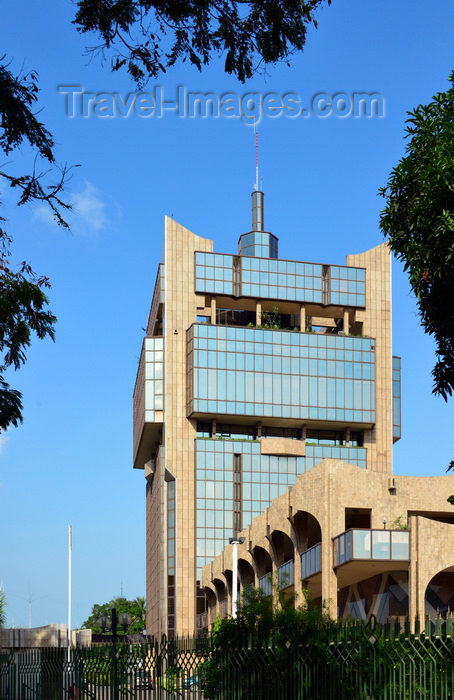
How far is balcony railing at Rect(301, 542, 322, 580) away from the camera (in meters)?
54.4

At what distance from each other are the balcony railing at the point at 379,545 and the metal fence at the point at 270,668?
1193 inches

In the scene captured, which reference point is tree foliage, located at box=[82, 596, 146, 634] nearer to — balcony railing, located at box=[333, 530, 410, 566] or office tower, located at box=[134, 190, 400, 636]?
office tower, located at box=[134, 190, 400, 636]

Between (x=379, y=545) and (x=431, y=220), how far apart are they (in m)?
28.4

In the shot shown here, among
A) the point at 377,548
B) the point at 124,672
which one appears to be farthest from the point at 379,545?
the point at 124,672

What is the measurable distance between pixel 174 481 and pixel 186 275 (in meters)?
21.2

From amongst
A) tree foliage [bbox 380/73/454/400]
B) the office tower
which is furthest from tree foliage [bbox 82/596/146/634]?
tree foliage [bbox 380/73/454/400]

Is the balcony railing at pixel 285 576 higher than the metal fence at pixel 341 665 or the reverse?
the reverse

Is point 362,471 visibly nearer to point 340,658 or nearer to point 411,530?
point 411,530

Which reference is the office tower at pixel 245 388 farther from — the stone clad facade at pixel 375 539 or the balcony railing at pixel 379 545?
the balcony railing at pixel 379 545

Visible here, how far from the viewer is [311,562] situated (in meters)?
56.1

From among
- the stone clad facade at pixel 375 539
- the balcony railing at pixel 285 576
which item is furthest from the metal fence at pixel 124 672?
the balcony railing at pixel 285 576

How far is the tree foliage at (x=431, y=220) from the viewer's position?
2406 centimetres

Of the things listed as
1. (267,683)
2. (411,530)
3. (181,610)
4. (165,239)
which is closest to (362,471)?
(411,530)

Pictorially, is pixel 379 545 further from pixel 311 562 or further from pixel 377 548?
pixel 311 562
